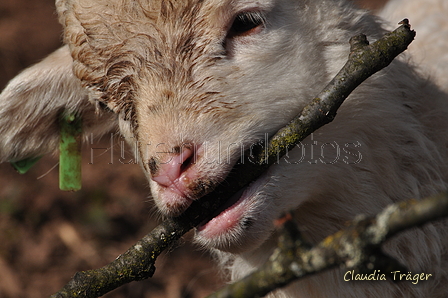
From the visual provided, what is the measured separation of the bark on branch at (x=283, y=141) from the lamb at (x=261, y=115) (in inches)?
3.1

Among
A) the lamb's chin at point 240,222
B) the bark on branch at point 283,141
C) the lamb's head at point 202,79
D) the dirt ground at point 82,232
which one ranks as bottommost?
the dirt ground at point 82,232

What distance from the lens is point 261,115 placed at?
1.91 m

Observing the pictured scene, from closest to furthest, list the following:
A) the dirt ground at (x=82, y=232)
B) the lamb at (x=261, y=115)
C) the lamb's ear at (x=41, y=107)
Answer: the lamb at (x=261, y=115) → the lamb's ear at (x=41, y=107) → the dirt ground at (x=82, y=232)

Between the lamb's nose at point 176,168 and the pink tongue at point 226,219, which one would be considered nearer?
the lamb's nose at point 176,168

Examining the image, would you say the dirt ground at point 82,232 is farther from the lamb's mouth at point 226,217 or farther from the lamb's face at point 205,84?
the lamb's mouth at point 226,217

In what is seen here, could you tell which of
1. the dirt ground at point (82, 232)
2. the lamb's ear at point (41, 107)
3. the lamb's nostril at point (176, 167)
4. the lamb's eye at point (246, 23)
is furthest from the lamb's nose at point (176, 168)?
the dirt ground at point (82, 232)

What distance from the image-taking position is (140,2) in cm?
203

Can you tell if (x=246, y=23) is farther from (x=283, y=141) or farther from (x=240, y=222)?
(x=240, y=222)

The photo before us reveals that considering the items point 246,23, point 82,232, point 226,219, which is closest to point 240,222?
point 226,219

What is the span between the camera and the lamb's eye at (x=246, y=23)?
Result: 6.82ft

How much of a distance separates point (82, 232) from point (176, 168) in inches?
124

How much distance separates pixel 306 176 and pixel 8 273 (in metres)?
3.27

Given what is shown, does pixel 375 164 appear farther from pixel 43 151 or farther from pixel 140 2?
pixel 43 151

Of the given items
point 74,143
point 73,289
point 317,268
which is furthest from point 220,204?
point 74,143
